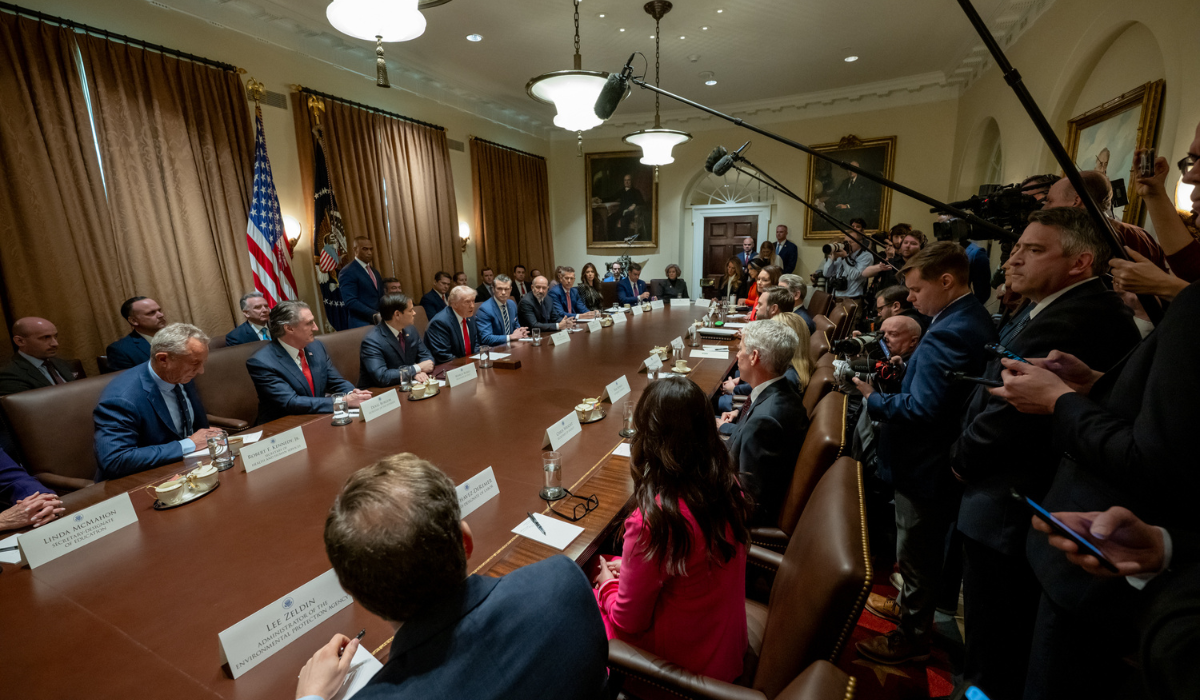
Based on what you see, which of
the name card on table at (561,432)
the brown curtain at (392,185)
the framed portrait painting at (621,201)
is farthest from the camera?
the framed portrait painting at (621,201)

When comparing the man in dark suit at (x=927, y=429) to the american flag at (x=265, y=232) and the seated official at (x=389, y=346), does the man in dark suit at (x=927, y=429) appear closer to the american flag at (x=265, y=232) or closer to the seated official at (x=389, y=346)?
the seated official at (x=389, y=346)

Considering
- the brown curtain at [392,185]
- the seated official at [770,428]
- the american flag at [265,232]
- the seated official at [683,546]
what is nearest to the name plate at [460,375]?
the seated official at [770,428]

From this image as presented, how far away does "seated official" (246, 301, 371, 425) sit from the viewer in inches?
100

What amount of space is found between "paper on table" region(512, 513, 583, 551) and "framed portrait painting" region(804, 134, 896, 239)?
24.1 ft

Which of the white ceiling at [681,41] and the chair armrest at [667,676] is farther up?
the white ceiling at [681,41]

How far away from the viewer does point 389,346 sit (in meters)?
3.32

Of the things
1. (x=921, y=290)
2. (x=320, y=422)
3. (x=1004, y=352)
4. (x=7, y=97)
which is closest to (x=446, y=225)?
(x=7, y=97)

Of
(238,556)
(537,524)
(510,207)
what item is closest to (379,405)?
(238,556)

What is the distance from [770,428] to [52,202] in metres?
5.05

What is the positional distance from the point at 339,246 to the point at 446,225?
185cm

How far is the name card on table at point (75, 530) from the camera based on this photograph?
1178 millimetres

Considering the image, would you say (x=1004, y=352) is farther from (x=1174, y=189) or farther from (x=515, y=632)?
(x=1174, y=189)

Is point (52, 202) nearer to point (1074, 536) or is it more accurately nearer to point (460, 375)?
point (460, 375)

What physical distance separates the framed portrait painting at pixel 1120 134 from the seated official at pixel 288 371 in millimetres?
4792
